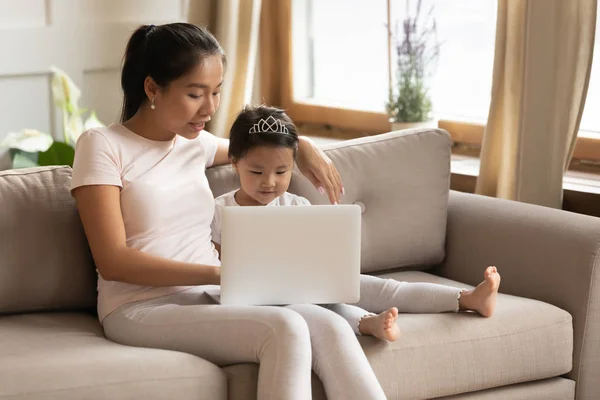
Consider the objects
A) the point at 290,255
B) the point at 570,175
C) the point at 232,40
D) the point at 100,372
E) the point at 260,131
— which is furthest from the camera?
the point at 232,40

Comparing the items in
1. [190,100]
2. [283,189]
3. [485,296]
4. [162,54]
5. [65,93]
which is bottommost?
[485,296]

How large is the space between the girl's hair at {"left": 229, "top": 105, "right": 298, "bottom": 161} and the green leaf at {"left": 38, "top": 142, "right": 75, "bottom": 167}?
1.41 meters

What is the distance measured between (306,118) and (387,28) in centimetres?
60

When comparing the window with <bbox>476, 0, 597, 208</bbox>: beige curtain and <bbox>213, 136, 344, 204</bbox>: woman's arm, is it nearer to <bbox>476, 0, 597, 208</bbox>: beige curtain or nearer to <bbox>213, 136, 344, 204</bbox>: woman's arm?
<bbox>476, 0, 597, 208</bbox>: beige curtain

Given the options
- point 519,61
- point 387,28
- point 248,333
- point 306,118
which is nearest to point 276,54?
point 306,118

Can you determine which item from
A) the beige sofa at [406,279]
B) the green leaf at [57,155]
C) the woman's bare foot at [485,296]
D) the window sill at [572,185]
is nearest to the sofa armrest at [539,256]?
the beige sofa at [406,279]

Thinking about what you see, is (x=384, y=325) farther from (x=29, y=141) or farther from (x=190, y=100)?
(x=29, y=141)

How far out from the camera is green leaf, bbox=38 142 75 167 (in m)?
3.63

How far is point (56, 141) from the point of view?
12.1 feet

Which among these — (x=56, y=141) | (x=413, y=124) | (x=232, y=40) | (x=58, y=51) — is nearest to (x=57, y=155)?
(x=56, y=141)

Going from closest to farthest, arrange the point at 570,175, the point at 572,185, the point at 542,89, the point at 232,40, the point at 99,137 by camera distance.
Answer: the point at 99,137, the point at 542,89, the point at 572,185, the point at 570,175, the point at 232,40

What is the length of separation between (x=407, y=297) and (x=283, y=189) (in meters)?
0.40

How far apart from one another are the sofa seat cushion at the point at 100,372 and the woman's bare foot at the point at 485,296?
661mm

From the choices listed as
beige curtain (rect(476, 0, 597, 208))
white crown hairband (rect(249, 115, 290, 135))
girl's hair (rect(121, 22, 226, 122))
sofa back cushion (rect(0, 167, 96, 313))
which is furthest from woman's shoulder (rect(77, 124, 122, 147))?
beige curtain (rect(476, 0, 597, 208))
